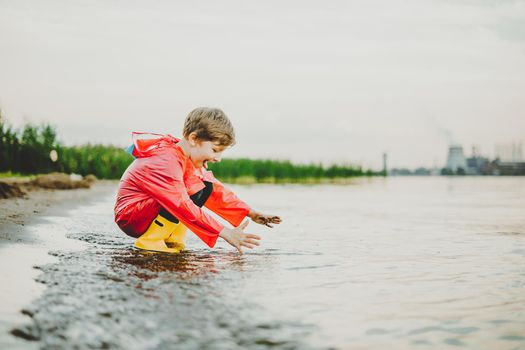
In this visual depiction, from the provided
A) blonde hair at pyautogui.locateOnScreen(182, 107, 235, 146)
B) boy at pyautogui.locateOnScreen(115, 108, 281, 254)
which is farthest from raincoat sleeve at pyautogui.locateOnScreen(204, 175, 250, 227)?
blonde hair at pyautogui.locateOnScreen(182, 107, 235, 146)

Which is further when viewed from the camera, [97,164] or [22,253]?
[97,164]

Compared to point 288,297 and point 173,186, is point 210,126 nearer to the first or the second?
point 173,186

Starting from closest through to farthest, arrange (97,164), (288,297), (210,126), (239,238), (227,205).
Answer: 1. (288,297)
2. (239,238)
3. (210,126)
4. (227,205)
5. (97,164)

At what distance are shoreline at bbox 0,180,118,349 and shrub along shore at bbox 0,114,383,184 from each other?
8.84m

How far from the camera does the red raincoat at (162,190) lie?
3738 millimetres

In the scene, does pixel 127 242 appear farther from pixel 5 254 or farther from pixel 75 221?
pixel 75 221

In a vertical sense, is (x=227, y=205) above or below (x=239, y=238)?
above

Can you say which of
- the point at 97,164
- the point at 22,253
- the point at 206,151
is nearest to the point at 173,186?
the point at 206,151

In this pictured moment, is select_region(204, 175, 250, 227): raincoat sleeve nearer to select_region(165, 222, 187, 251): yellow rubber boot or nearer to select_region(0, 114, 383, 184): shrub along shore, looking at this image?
select_region(165, 222, 187, 251): yellow rubber boot

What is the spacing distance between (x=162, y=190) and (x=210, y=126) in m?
0.50

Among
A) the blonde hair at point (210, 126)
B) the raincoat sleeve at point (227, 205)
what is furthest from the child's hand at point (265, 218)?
the blonde hair at point (210, 126)

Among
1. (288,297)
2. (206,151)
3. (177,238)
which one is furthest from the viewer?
(177,238)

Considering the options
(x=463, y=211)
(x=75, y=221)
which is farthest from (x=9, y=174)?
(x=463, y=211)

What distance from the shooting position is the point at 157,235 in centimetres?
408
